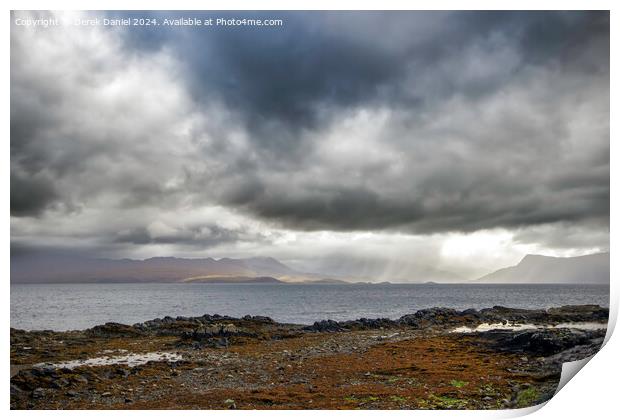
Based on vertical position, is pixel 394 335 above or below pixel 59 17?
below

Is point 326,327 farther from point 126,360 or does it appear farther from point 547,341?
point 547,341

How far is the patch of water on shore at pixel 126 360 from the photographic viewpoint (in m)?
12.3

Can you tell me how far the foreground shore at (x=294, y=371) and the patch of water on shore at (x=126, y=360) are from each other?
3cm

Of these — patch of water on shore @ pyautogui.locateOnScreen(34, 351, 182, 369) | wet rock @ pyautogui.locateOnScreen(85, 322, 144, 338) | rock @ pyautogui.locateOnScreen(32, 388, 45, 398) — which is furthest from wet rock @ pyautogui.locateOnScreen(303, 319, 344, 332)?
rock @ pyautogui.locateOnScreen(32, 388, 45, 398)

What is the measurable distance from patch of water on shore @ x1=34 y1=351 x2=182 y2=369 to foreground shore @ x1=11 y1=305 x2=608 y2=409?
35 mm

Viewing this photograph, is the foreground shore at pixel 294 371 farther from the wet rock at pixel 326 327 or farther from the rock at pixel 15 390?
the wet rock at pixel 326 327

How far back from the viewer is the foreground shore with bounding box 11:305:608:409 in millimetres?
8820

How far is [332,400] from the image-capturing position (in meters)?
8.84

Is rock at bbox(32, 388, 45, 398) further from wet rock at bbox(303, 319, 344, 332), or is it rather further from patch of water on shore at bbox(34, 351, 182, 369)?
wet rock at bbox(303, 319, 344, 332)

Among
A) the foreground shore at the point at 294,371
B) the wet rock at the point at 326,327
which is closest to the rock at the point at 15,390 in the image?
the foreground shore at the point at 294,371

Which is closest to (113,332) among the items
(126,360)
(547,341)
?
(126,360)
